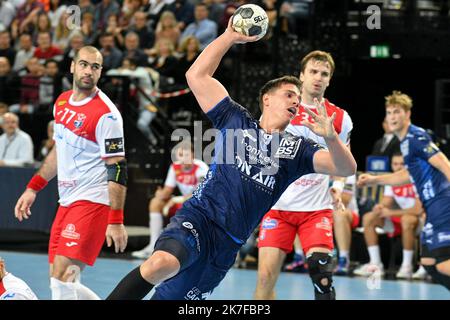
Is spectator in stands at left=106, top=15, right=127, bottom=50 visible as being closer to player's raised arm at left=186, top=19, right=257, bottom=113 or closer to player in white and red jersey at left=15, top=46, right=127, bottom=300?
player in white and red jersey at left=15, top=46, right=127, bottom=300

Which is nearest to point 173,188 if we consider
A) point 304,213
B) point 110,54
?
point 110,54

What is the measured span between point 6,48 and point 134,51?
2970 mm

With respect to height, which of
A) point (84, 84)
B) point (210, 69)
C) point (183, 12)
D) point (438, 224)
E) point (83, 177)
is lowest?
point (438, 224)

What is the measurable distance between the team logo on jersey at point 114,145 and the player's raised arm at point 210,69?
4.78ft

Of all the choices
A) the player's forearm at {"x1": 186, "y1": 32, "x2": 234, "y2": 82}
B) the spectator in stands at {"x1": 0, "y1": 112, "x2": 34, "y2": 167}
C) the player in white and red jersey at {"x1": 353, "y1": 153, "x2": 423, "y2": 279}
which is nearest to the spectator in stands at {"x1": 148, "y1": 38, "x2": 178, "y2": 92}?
the spectator in stands at {"x1": 0, "y1": 112, "x2": 34, "y2": 167}

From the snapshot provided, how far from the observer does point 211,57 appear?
608 centimetres

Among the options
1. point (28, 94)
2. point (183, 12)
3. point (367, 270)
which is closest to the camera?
point (367, 270)

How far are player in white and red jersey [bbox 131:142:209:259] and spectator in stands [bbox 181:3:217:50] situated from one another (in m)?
2.46

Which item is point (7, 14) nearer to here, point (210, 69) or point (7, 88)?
point (7, 88)

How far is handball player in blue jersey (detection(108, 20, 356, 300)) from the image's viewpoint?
596 centimetres

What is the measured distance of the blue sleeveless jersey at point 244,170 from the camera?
19.9 ft
